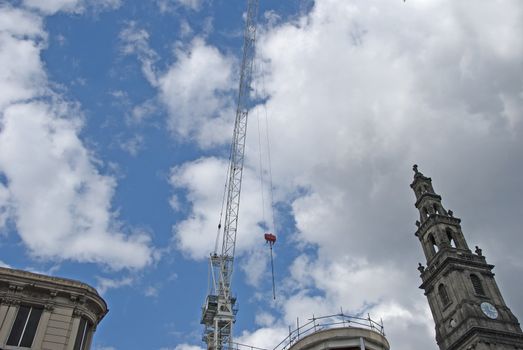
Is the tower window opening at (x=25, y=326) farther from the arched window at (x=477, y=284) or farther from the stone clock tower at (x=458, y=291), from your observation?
the arched window at (x=477, y=284)

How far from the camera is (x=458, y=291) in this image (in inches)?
3243

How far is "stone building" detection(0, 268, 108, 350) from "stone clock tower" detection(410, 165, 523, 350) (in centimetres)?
6021

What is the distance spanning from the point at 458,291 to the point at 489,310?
16.4ft

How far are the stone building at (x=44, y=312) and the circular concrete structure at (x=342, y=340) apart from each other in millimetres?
13279

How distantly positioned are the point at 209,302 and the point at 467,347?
3723 centimetres

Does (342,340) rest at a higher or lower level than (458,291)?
lower

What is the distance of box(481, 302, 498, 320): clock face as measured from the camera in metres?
80.4

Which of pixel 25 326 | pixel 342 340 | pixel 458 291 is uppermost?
pixel 458 291

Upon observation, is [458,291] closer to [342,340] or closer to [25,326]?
[342,340]

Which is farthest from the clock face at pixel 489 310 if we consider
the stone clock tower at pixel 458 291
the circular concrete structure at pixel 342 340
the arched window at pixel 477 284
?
the circular concrete structure at pixel 342 340

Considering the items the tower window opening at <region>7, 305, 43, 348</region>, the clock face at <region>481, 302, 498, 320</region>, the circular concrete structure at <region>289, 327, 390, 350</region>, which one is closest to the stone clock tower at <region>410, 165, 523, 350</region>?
the clock face at <region>481, 302, 498, 320</region>

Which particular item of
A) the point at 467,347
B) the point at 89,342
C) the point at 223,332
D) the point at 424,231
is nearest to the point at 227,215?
the point at 223,332

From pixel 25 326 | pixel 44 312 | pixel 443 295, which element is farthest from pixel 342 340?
pixel 443 295

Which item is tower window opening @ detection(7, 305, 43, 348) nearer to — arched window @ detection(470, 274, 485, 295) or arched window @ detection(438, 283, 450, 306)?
arched window @ detection(438, 283, 450, 306)
